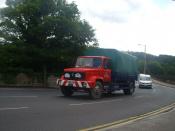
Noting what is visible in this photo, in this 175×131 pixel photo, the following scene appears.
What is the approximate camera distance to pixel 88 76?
2181 centimetres

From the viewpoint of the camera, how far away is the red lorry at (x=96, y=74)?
21781 mm

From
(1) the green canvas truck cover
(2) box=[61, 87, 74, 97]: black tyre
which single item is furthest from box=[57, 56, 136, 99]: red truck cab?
(1) the green canvas truck cover

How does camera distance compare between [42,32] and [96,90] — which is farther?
[42,32]

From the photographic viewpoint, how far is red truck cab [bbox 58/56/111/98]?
2172 cm

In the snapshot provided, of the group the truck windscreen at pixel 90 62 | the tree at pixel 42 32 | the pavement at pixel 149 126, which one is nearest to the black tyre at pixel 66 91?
the truck windscreen at pixel 90 62

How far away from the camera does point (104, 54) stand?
25.1m

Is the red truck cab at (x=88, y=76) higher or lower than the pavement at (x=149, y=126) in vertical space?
higher

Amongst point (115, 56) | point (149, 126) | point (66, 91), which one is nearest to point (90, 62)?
point (66, 91)

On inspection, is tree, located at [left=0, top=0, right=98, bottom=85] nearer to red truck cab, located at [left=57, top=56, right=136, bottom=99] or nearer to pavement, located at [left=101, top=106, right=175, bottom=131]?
red truck cab, located at [left=57, top=56, right=136, bottom=99]

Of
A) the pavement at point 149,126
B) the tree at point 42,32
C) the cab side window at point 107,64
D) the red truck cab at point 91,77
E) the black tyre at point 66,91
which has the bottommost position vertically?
the pavement at point 149,126

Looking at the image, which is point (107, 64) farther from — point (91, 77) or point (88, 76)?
point (88, 76)

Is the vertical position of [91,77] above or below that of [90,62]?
below

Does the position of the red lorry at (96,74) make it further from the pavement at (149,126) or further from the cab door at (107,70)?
the pavement at (149,126)

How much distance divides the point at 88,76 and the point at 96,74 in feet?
2.78
